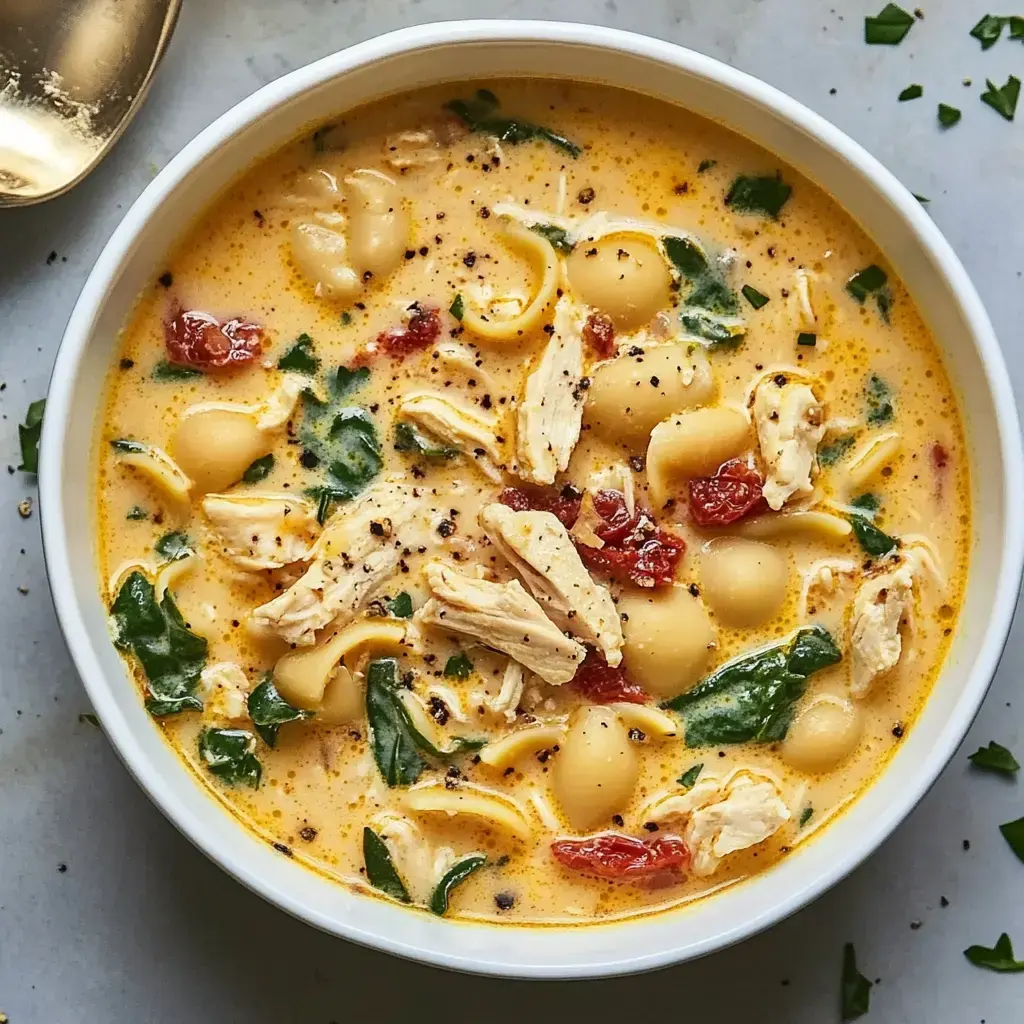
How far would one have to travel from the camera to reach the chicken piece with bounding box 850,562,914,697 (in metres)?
2.28

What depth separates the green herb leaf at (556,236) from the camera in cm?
230

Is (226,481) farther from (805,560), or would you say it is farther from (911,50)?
(911,50)

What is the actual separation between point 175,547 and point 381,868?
2.51 ft

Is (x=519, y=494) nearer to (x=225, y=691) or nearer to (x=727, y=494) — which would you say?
(x=727, y=494)

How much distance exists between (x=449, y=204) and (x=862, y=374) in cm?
90

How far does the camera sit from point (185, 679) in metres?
2.33

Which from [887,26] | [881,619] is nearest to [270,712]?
[881,619]

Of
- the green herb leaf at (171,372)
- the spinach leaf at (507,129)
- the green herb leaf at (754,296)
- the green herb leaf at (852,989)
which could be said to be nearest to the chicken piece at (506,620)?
the green herb leaf at (171,372)

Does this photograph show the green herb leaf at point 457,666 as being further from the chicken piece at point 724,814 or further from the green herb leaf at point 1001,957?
the green herb leaf at point 1001,957

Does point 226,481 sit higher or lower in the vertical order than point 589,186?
lower

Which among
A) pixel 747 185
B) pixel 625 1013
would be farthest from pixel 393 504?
pixel 625 1013

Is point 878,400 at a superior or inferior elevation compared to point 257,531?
superior

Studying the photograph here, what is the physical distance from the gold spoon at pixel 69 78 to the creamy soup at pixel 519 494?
1.31 ft

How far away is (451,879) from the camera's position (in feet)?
7.70
